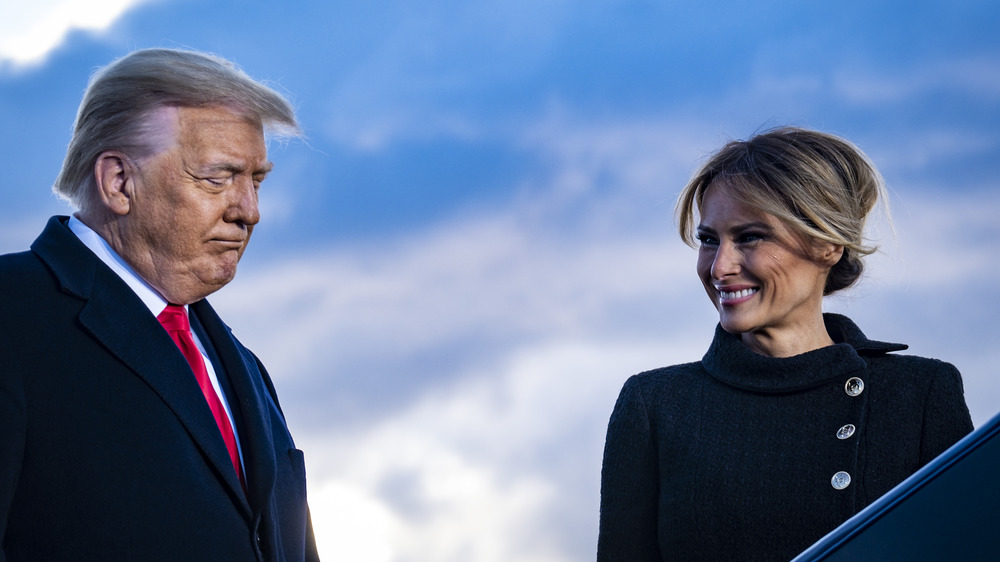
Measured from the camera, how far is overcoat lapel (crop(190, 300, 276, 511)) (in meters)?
2.94

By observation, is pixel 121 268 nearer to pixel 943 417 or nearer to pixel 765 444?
pixel 765 444

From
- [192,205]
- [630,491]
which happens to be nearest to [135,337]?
[192,205]

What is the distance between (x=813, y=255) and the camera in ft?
11.8

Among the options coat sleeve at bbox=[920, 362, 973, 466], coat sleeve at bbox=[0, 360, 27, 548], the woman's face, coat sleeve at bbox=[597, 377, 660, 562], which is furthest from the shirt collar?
coat sleeve at bbox=[920, 362, 973, 466]

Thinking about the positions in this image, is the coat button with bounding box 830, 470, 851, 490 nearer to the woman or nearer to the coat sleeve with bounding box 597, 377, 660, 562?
the woman

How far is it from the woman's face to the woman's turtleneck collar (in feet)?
0.35

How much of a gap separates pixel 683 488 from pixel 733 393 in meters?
0.44

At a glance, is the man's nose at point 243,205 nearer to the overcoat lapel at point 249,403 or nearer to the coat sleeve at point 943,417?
the overcoat lapel at point 249,403

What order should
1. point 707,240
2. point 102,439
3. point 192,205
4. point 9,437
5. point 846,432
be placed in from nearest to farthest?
1. point 9,437
2. point 102,439
3. point 192,205
4. point 846,432
5. point 707,240

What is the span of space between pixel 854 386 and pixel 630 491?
2.94 ft

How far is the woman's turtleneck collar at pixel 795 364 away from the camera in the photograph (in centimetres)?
362

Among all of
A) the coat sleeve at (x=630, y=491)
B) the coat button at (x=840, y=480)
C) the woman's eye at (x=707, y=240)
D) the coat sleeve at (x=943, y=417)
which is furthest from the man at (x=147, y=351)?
the coat sleeve at (x=943, y=417)

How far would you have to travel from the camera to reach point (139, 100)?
9.98ft

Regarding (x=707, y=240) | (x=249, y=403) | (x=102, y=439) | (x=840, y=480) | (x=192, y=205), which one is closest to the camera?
(x=102, y=439)
